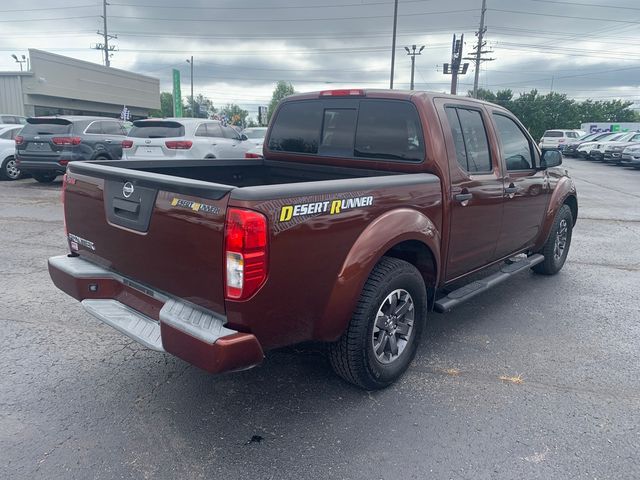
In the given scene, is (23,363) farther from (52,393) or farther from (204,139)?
(204,139)

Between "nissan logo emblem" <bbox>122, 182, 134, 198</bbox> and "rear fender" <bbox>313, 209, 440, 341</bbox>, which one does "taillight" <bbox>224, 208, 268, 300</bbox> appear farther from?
"nissan logo emblem" <bbox>122, 182, 134, 198</bbox>

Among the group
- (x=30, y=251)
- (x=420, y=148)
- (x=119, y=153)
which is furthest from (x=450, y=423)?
(x=119, y=153)

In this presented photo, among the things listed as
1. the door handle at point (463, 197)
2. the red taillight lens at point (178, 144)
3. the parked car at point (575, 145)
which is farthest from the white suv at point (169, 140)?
the parked car at point (575, 145)

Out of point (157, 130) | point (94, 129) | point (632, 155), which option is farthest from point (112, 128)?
point (632, 155)

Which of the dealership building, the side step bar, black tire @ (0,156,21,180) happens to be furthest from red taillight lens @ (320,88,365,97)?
the dealership building

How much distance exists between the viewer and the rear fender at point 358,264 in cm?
288

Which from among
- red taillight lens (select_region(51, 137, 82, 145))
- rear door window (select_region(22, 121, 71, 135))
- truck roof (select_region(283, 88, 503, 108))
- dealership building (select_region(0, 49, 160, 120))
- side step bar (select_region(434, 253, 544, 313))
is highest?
dealership building (select_region(0, 49, 160, 120))

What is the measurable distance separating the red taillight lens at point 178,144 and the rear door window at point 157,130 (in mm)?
242

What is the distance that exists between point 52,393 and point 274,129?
2.89 metres

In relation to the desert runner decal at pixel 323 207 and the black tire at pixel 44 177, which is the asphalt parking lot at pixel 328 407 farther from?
the black tire at pixel 44 177

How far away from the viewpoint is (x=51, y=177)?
13469mm

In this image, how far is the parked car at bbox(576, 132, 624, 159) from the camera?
2880 centimetres

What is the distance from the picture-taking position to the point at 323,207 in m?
2.71

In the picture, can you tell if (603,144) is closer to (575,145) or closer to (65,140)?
(575,145)
